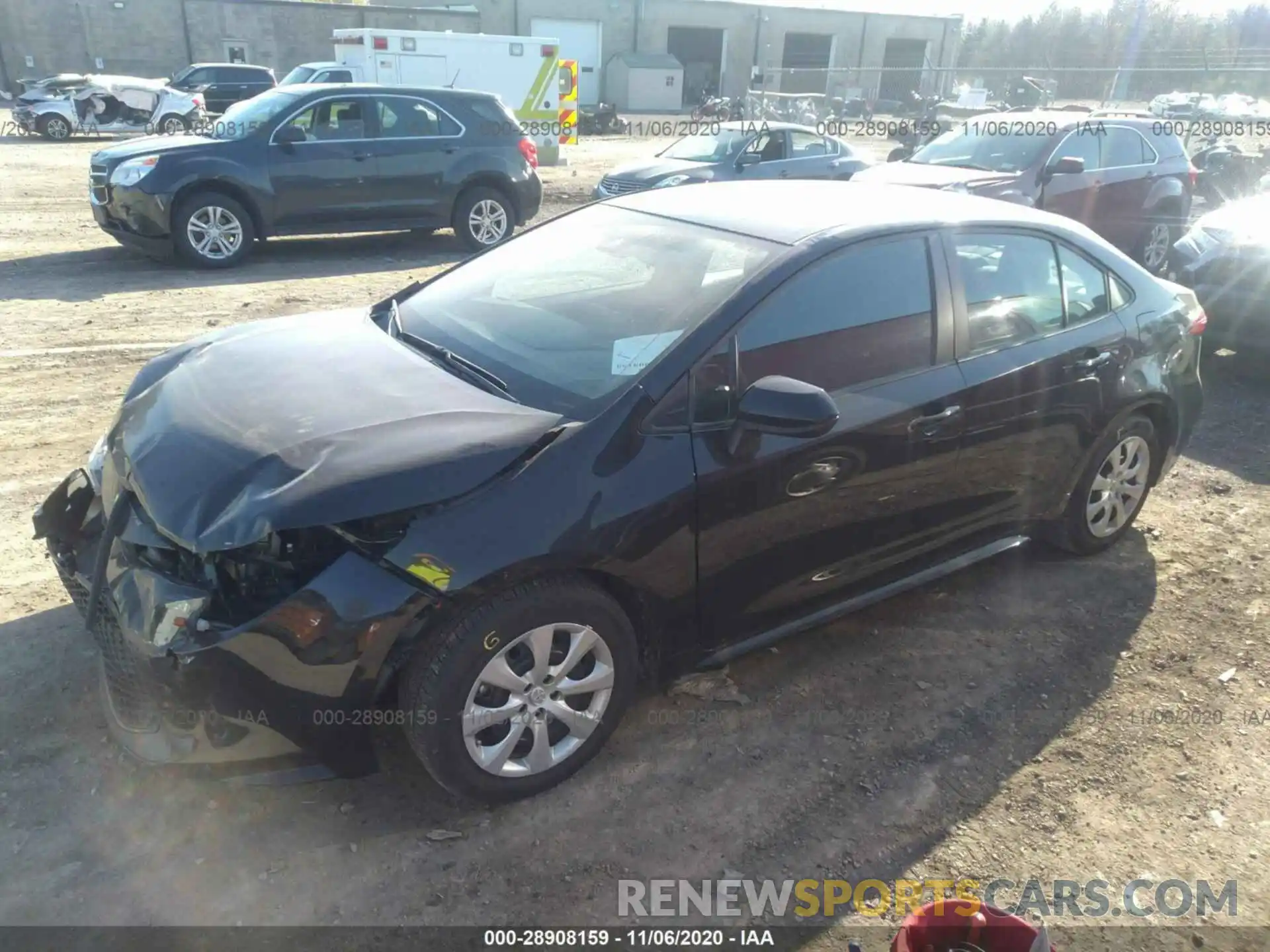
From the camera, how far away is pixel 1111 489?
4344mm

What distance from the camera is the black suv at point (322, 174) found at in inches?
358

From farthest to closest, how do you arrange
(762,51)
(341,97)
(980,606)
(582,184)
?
1. (762,51)
2. (582,184)
3. (341,97)
4. (980,606)

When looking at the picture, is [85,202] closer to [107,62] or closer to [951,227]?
[951,227]

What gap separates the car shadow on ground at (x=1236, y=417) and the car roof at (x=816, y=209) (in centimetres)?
246

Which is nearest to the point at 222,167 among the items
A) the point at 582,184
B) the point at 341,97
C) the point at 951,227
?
the point at 341,97

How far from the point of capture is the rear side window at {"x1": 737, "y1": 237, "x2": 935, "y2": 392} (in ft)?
10.0

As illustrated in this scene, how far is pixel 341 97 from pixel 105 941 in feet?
30.9

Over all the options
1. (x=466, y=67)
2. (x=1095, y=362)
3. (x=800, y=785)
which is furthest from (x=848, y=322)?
(x=466, y=67)

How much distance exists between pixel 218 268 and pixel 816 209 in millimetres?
7709

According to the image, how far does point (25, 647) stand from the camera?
11.1 feet

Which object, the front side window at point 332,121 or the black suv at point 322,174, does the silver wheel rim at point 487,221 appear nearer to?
the black suv at point 322,174

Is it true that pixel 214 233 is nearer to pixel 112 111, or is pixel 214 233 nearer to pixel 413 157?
pixel 413 157

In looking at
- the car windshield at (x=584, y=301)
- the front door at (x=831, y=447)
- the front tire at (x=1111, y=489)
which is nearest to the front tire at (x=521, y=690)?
the front door at (x=831, y=447)

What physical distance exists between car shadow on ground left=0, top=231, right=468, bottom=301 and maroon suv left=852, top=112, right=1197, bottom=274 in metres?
5.36
